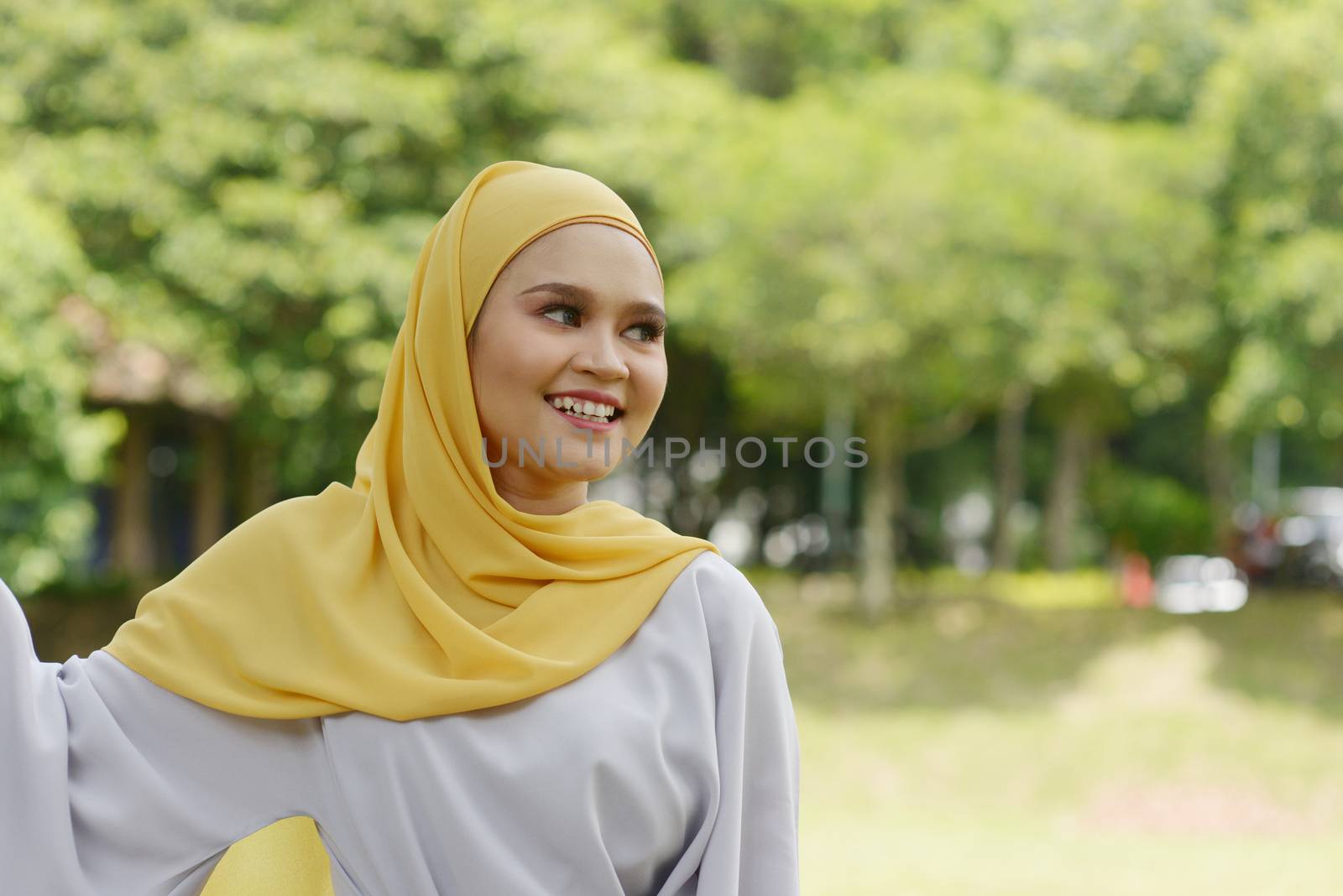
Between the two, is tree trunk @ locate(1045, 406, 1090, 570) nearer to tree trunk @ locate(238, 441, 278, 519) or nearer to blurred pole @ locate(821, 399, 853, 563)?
blurred pole @ locate(821, 399, 853, 563)

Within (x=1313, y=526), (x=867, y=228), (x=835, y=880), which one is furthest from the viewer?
(x=1313, y=526)

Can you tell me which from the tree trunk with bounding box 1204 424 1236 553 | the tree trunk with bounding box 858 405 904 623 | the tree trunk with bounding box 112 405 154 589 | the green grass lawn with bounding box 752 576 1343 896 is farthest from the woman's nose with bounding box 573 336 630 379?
the tree trunk with bounding box 1204 424 1236 553

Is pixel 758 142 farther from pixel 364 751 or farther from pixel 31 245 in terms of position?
pixel 364 751

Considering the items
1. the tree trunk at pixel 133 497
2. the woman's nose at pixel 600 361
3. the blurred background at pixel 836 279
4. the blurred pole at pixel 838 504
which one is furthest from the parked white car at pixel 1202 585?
the woman's nose at pixel 600 361

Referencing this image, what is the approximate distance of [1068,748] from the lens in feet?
31.7

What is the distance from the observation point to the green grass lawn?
751cm

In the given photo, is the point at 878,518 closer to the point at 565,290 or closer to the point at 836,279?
the point at 836,279

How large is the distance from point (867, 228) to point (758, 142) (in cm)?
114

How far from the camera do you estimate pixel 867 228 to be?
997 cm

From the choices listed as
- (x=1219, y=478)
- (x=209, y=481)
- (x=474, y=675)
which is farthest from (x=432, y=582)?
(x=1219, y=478)

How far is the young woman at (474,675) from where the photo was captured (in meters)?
1.43

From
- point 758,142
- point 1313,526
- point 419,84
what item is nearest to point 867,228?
point 758,142

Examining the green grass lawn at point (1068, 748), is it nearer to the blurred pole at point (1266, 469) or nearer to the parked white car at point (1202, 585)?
the parked white car at point (1202, 585)

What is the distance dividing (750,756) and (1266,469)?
24.1 metres
